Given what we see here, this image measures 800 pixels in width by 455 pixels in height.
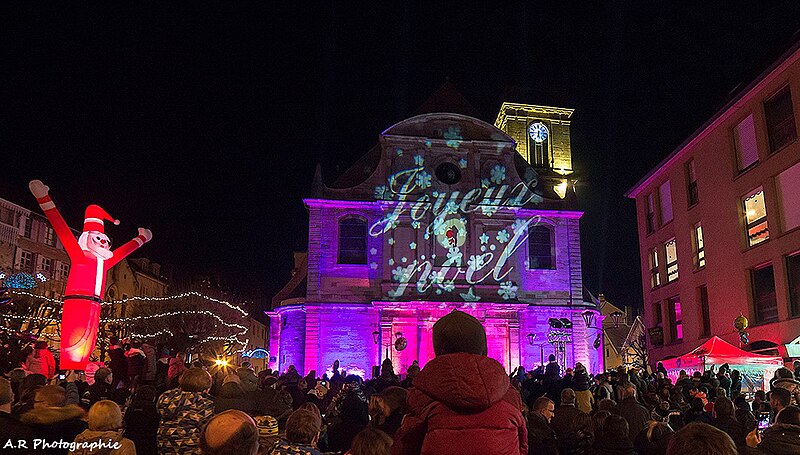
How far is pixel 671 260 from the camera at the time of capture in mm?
26359

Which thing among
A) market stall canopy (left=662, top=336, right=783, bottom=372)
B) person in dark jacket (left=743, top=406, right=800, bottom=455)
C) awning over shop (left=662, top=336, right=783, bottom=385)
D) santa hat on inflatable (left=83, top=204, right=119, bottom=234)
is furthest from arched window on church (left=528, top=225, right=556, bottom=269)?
person in dark jacket (left=743, top=406, right=800, bottom=455)

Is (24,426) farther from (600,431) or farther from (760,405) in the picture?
(760,405)

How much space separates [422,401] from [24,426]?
3195 millimetres

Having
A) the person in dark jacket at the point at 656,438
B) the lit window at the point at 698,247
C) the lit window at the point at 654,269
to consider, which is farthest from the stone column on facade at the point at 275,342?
the person in dark jacket at the point at 656,438

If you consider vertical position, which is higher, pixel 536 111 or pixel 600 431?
pixel 536 111

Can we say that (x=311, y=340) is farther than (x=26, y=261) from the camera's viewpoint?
No

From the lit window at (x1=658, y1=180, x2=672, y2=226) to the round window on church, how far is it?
30.3 feet

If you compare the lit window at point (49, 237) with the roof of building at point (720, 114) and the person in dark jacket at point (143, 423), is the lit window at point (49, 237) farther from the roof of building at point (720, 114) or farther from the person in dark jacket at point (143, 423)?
the person in dark jacket at point (143, 423)

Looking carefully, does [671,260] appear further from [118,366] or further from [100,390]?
[100,390]

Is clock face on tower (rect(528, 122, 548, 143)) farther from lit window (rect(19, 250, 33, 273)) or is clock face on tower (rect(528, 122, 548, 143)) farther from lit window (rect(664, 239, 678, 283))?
lit window (rect(19, 250, 33, 273))

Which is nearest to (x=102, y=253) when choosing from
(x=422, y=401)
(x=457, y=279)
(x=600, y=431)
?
(x=600, y=431)

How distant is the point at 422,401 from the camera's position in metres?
3.41

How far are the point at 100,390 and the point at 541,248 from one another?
82.1 ft

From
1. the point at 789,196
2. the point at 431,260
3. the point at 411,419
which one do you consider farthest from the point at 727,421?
the point at 431,260
